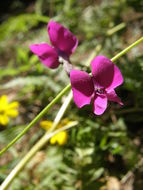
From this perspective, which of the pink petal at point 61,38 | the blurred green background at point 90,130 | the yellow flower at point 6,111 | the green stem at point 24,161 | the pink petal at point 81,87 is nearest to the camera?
the pink petal at point 81,87

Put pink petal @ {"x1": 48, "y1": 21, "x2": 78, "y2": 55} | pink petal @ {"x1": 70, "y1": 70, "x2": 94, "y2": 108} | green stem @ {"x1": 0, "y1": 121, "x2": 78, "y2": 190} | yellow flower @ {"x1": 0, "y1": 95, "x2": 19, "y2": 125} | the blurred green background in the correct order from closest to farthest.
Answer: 1. pink petal @ {"x1": 70, "y1": 70, "x2": 94, "y2": 108}
2. pink petal @ {"x1": 48, "y1": 21, "x2": 78, "y2": 55}
3. green stem @ {"x1": 0, "y1": 121, "x2": 78, "y2": 190}
4. the blurred green background
5. yellow flower @ {"x1": 0, "y1": 95, "x2": 19, "y2": 125}

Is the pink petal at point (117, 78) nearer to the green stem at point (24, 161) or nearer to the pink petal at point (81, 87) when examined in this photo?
the pink petal at point (81, 87)

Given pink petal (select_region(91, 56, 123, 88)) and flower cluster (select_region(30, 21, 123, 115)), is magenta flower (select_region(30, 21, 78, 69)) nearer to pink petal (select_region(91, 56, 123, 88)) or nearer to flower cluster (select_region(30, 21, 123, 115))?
flower cluster (select_region(30, 21, 123, 115))

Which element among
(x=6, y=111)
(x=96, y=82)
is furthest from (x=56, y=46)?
(x=6, y=111)

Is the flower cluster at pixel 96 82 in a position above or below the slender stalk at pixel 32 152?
above

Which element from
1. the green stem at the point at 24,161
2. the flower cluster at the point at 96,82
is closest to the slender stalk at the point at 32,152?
the green stem at the point at 24,161

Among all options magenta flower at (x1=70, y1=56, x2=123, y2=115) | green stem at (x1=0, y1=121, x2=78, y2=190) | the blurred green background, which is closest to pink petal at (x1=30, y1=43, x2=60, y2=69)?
the blurred green background

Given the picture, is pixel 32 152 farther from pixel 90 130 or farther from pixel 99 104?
pixel 99 104
